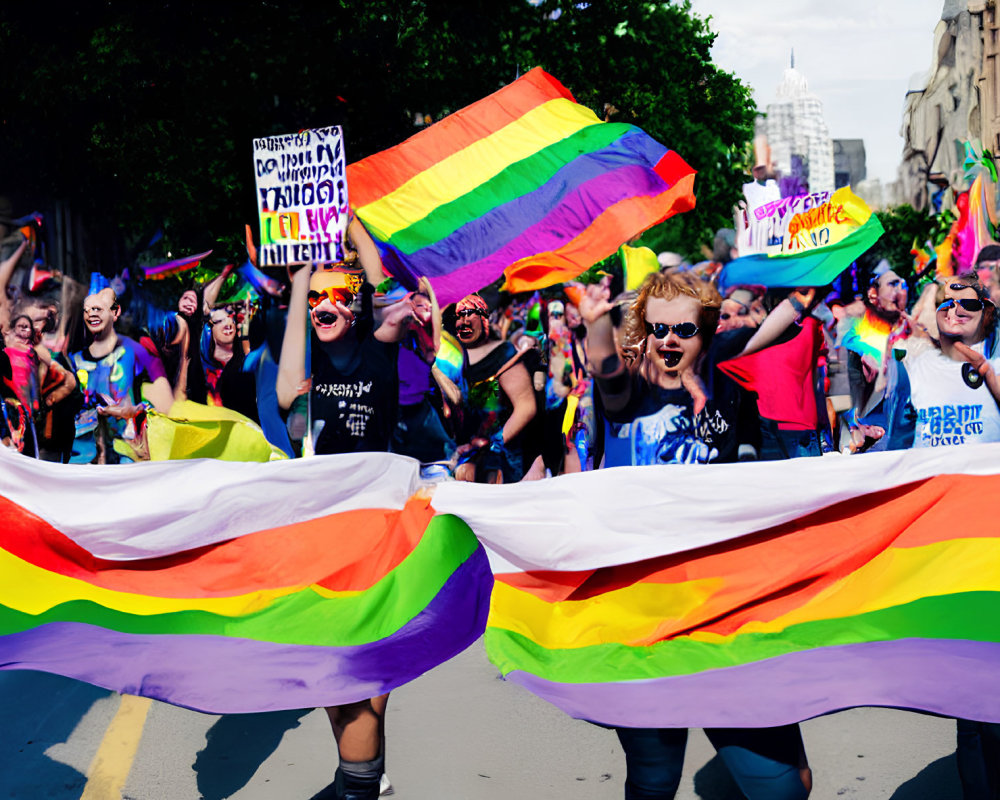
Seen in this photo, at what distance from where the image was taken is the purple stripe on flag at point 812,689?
3652 mm

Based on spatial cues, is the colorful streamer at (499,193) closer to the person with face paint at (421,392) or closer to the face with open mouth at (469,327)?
the face with open mouth at (469,327)

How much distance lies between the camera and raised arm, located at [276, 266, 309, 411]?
19.0 ft

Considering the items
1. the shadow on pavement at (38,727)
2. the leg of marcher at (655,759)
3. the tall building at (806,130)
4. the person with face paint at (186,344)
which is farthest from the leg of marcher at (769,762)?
the tall building at (806,130)

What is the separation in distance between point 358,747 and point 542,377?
18.0ft

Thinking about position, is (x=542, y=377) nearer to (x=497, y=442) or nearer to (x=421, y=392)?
(x=497, y=442)

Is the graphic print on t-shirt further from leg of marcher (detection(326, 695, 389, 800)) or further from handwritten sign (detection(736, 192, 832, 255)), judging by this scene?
handwritten sign (detection(736, 192, 832, 255))

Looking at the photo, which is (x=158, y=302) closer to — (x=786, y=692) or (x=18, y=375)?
(x=18, y=375)

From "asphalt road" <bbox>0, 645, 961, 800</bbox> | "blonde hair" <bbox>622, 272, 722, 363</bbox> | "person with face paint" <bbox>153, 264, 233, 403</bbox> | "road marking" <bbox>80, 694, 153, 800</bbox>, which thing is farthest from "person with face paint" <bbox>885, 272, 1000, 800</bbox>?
"person with face paint" <bbox>153, 264, 233, 403</bbox>

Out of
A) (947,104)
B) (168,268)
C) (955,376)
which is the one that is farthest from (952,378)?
(947,104)

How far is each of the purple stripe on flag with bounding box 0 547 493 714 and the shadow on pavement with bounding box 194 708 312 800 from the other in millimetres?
982

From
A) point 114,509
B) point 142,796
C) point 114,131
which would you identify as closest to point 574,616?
point 114,509

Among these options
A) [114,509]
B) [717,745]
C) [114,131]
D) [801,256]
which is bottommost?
[717,745]

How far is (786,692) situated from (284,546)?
165cm

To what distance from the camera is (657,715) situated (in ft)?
12.3
